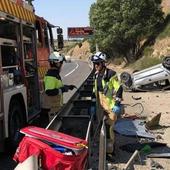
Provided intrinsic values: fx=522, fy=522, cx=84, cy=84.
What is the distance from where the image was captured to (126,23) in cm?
5266

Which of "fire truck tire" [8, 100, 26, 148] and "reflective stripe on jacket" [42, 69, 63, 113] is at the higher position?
"reflective stripe on jacket" [42, 69, 63, 113]

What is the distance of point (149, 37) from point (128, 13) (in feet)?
13.0

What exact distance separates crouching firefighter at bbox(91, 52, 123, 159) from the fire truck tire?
1.69m

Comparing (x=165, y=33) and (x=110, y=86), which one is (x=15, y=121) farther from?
(x=165, y=33)

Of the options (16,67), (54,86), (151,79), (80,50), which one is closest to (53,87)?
(54,86)

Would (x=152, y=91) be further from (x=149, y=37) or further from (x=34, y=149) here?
A: (x=149, y=37)

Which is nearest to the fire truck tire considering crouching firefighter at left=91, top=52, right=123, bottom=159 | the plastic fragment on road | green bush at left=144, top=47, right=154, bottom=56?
crouching firefighter at left=91, top=52, right=123, bottom=159

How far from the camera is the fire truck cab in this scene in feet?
30.3

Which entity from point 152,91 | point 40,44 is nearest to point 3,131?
point 40,44

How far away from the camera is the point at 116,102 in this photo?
29.1 feet

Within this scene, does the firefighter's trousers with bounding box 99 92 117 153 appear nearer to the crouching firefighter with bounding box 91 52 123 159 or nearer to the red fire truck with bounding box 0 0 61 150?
the crouching firefighter with bounding box 91 52 123 159

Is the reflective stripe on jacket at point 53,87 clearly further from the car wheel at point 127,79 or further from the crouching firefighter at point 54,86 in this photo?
the car wheel at point 127,79

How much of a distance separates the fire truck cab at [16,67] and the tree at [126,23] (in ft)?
130

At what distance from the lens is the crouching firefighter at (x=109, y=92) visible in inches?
351
